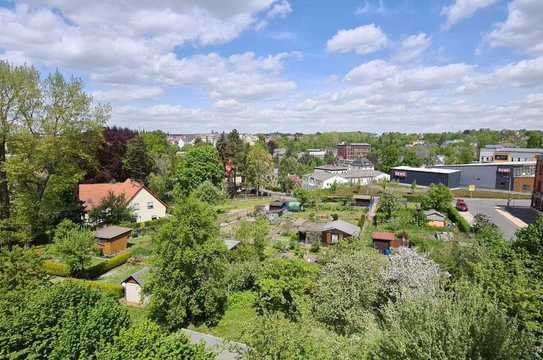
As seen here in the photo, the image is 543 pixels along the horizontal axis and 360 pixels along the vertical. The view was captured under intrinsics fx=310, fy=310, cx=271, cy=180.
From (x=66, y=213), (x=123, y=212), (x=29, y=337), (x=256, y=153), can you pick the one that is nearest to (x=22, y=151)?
(x=66, y=213)

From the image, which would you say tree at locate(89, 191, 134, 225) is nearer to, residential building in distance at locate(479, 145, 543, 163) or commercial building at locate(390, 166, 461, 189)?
commercial building at locate(390, 166, 461, 189)

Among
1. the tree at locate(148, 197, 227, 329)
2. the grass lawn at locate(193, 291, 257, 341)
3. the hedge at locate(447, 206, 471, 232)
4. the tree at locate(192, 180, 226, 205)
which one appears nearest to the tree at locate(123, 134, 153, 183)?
the tree at locate(192, 180, 226, 205)

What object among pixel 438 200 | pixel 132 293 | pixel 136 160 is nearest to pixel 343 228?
pixel 438 200

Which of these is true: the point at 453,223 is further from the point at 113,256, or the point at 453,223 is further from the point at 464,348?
the point at 113,256

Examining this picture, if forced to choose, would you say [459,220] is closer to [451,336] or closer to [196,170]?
[451,336]

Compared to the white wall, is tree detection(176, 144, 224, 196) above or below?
above

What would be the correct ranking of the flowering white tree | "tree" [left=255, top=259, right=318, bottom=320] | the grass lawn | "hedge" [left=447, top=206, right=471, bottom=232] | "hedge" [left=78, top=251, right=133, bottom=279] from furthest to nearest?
1. "hedge" [left=447, top=206, right=471, bottom=232]
2. "hedge" [left=78, top=251, right=133, bottom=279]
3. "tree" [left=255, top=259, right=318, bottom=320]
4. the grass lawn
5. the flowering white tree
